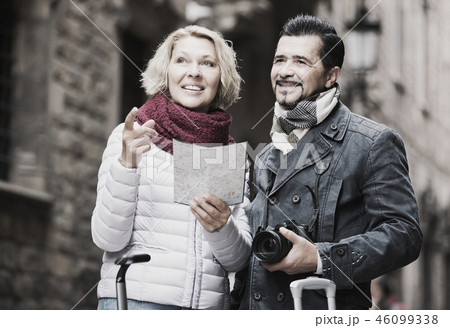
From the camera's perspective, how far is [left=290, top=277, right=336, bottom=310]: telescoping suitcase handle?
2.06 meters

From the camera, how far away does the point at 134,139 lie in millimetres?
2154

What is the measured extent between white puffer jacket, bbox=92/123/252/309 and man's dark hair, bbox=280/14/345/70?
0.50m

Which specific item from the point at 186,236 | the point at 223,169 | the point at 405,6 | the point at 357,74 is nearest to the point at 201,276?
the point at 186,236

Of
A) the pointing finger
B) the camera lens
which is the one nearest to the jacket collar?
the camera lens

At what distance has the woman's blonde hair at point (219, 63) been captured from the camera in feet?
8.03

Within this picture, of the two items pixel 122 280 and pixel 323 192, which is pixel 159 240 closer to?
pixel 122 280

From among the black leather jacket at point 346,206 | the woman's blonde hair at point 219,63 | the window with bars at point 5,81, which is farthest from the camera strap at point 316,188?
the window with bars at point 5,81

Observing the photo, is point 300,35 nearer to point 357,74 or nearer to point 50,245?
point 50,245

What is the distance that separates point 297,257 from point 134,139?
0.51m

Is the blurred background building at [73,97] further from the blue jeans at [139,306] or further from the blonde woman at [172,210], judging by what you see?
the blue jeans at [139,306]

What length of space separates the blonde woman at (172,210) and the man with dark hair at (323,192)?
12cm

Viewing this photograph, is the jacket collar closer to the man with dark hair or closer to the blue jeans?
the man with dark hair

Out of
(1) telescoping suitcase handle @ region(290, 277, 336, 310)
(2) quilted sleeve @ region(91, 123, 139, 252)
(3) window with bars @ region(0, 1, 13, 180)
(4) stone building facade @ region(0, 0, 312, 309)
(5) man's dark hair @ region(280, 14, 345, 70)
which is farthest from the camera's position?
(3) window with bars @ region(0, 1, 13, 180)
